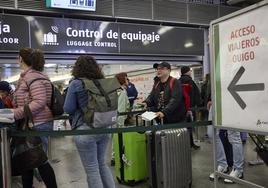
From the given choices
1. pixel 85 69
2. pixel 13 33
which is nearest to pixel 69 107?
pixel 85 69

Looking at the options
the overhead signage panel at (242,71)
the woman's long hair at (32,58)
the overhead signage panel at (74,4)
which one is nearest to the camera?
the overhead signage panel at (242,71)

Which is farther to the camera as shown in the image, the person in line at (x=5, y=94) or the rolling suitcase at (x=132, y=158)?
the person in line at (x=5, y=94)

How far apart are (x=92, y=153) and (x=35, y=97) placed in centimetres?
67

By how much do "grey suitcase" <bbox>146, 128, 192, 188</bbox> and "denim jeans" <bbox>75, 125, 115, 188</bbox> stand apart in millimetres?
762

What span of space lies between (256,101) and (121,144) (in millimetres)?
2220

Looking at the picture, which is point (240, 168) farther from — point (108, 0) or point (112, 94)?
point (108, 0)

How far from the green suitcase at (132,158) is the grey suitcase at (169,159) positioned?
→ 0.75 feet

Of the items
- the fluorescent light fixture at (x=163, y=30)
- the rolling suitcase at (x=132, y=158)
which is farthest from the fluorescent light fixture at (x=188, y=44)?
the rolling suitcase at (x=132, y=158)

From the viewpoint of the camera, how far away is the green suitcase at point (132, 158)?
3.86 metres

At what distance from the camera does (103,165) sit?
2904 millimetres

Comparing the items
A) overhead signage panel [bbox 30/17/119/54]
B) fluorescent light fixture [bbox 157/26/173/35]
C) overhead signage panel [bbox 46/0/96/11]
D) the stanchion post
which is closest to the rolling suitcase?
the stanchion post

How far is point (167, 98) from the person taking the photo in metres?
3.71

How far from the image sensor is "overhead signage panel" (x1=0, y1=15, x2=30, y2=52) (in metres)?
6.06

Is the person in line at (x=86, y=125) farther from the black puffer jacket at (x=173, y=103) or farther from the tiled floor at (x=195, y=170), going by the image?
the tiled floor at (x=195, y=170)
